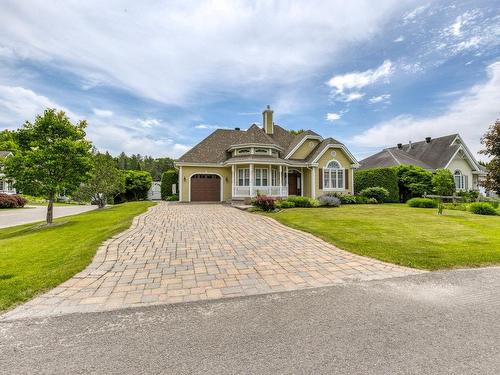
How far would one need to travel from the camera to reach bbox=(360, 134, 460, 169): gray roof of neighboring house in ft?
86.8

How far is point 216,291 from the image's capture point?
3996mm

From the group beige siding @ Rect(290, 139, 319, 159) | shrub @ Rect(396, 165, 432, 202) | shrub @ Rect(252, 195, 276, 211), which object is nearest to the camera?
shrub @ Rect(252, 195, 276, 211)

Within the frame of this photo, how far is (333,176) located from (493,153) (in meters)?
10.6

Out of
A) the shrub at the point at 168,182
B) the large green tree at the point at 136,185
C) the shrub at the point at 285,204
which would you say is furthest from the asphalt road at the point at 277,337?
the large green tree at the point at 136,185

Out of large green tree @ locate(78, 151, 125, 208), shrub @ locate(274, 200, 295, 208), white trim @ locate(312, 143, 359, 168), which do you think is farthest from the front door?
large green tree @ locate(78, 151, 125, 208)

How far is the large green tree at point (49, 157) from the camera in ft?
37.3

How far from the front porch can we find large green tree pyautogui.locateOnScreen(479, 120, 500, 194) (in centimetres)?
1376

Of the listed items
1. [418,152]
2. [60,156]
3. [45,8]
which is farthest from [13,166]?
[418,152]

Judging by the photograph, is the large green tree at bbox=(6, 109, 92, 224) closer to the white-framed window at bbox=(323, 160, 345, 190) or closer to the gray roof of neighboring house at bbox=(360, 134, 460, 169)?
the white-framed window at bbox=(323, 160, 345, 190)

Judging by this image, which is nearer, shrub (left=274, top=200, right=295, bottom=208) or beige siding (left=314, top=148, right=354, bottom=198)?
shrub (left=274, top=200, right=295, bottom=208)

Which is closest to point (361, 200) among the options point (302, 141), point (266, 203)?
point (302, 141)

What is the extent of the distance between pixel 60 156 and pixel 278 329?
13074mm

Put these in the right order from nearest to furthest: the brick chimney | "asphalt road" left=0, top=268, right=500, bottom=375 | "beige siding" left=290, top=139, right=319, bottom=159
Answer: "asphalt road" left=0, top=268, right=500, bottom=375 → "beige siding" left=290, top=139, right=319, bottom=159 → the brick chimney

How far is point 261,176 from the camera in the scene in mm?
20953
